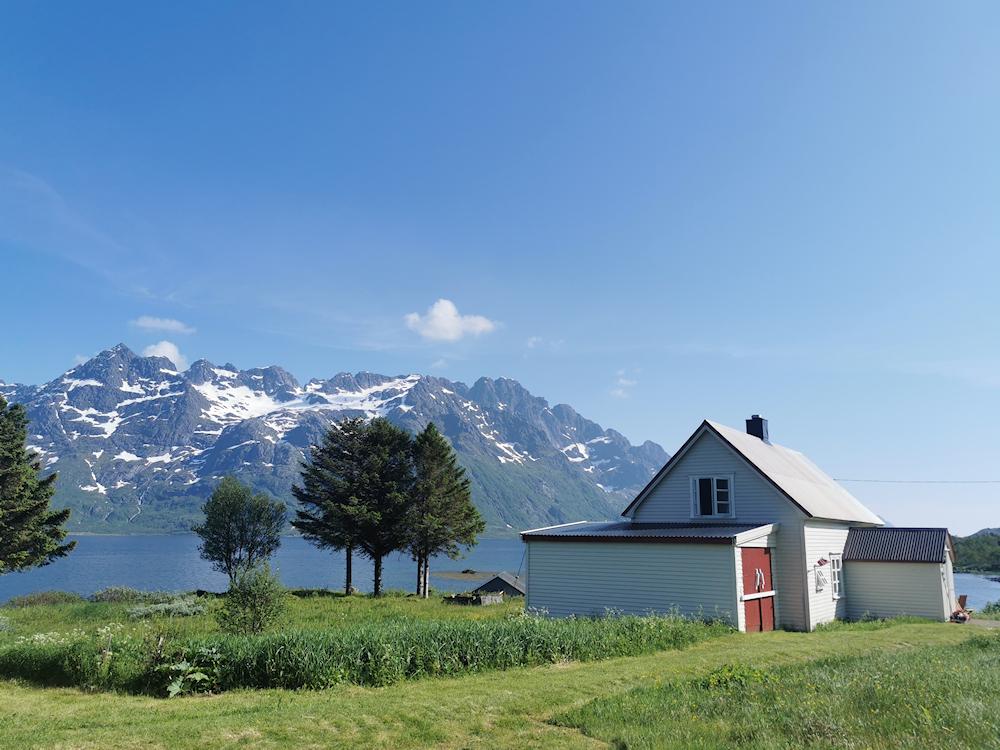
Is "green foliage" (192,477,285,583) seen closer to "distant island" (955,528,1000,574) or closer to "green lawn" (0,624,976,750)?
"green lawn" (0,624,976,750)

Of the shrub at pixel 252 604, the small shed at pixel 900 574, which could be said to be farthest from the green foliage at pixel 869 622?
the shrub at pixel 252 604

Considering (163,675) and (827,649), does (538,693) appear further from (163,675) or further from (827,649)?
(827,649)

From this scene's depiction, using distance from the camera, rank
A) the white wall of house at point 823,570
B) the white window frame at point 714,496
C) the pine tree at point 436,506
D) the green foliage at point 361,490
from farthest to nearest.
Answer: the pine tree at point 436,506 < the green foliage at point 361,490 < the white window frame at point 714,496 < the white wall of house at point 823,570

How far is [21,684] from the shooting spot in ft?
47.0

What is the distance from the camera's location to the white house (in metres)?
23.9

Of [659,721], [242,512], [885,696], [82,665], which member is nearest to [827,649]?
[885,696]

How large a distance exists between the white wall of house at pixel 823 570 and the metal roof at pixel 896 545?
86 cm

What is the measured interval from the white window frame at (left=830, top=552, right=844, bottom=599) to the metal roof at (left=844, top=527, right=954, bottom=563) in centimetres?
67

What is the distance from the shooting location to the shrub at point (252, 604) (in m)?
18.5

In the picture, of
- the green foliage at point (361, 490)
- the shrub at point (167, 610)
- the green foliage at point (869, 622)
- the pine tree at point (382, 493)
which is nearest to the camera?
the green foliage at point (869, 622)

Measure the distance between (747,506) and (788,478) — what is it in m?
3.07

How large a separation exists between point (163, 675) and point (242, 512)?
4411cm

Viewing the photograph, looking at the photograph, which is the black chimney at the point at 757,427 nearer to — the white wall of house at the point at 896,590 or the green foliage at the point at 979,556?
the white wall of house at the point at 896,590

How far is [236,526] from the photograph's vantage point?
54656mm
